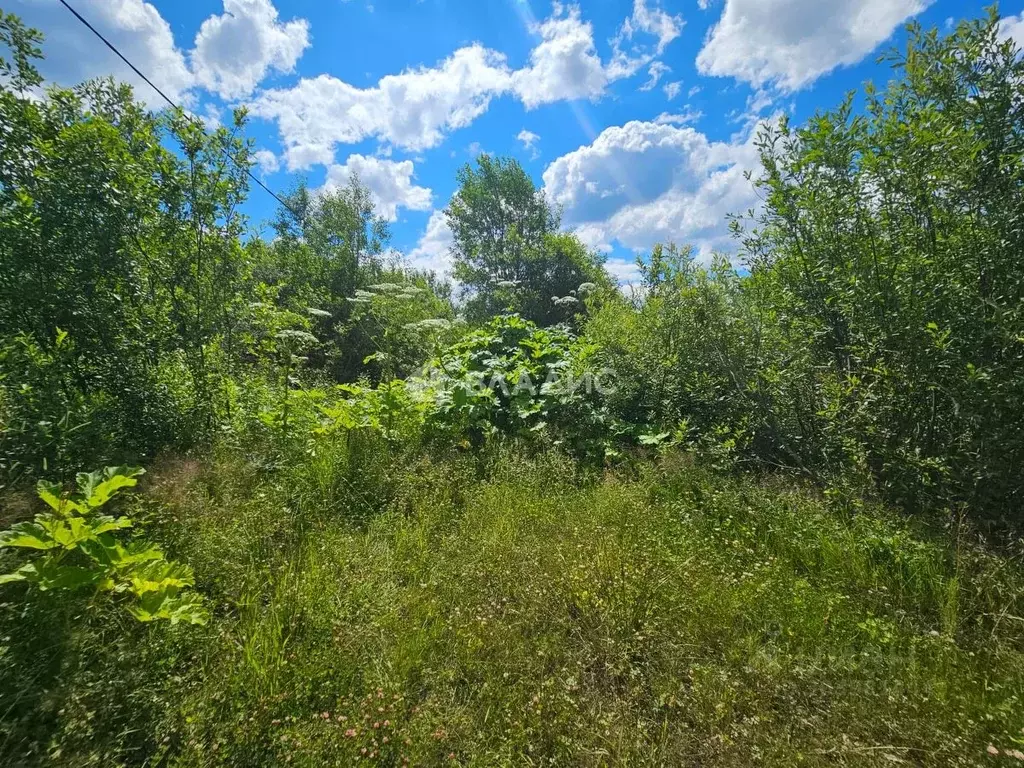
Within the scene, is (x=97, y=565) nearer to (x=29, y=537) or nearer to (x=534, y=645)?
(x=29, y=537)

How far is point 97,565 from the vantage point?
7.66ft

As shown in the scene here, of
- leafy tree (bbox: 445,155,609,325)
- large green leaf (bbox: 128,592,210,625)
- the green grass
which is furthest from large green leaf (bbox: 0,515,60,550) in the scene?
leafy tree (bbox: 445,155,609,325)

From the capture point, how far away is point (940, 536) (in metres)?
3.26

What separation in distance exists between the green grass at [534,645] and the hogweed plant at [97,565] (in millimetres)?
182

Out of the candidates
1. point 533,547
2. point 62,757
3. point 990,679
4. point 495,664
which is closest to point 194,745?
point 62,757

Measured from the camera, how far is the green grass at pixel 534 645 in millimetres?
2033

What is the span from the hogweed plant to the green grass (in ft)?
0.60

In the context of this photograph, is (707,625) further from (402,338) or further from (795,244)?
(402,338)

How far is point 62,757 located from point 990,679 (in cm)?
443

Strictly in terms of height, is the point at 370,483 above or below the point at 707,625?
above

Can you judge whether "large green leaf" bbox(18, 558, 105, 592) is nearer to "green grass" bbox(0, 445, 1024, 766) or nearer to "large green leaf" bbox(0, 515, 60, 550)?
"large green leaf" bbox(0, 515, 60, 550)

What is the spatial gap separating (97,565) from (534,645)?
8.05 feet

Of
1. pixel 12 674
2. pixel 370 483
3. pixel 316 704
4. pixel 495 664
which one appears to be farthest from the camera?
pixel 370 483

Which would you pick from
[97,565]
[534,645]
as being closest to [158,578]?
[97,565]
